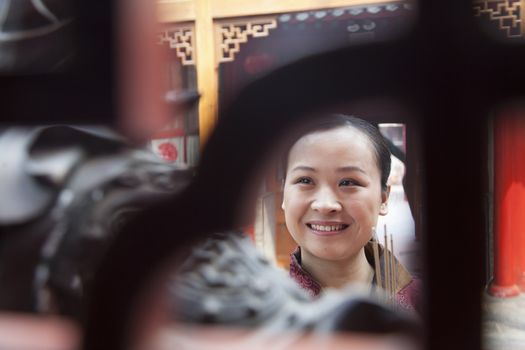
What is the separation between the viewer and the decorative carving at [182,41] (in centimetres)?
54

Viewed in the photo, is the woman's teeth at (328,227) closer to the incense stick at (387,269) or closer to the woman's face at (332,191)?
the woman's face at (332,191)

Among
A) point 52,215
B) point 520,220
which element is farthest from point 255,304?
point 520,220

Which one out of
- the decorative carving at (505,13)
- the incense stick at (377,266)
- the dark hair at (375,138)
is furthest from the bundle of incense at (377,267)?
the decorative carving at (505,13)

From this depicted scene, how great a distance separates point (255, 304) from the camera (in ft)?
1.83

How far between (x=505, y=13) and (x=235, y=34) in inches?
13.1

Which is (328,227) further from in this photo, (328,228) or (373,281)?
(373,281)

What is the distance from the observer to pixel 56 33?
0.49 metres

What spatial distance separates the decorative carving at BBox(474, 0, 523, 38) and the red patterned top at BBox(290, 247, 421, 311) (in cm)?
50

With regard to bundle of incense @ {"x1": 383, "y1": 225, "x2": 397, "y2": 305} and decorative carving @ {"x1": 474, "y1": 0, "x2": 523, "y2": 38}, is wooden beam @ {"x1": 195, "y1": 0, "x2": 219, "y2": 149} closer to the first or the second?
decorative carving @ {"x1": 474, "y1": 0, "x2": 523, "y2": 38}

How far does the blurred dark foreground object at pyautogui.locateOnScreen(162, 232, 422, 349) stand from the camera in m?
0.48

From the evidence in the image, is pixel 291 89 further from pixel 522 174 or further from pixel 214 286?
pixel 522 174

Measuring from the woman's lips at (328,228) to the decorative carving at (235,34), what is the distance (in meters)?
0.28

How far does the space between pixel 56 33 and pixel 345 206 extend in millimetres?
462

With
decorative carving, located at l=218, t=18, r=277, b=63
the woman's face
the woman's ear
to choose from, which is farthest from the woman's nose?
decorative carving, located at l=218, t=18, r=277, b=63
